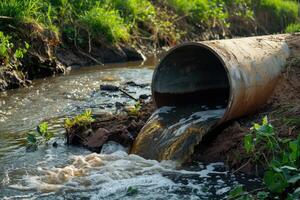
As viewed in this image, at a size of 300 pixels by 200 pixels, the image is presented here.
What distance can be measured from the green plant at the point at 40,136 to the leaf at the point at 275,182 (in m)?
3.17

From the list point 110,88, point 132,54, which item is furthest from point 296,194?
point 132,54

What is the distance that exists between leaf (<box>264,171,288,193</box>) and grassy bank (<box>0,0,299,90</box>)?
6310 millimetres

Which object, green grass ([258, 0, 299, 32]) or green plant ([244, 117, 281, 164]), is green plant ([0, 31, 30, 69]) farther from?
green grass ([258, 0, 299, 32])

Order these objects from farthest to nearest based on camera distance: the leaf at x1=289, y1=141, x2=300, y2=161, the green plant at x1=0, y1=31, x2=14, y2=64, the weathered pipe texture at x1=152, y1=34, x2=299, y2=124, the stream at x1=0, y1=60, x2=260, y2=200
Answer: the green plant at x1=0, y1=31, x2=14, y2=64 < the weathered pipe texture at x1=152, y1=34, x2=299, y2=124 < the stream at x1=0, y1=60, x2=260, y2=200 < the leaf at x1=289, y1=141, x2=300, y2=161

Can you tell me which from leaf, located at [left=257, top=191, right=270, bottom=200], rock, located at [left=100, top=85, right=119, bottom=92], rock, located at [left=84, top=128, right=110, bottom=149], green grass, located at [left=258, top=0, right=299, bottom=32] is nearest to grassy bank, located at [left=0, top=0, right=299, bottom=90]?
green grass, located at [left=258, top=0, right=299, bottom=32]

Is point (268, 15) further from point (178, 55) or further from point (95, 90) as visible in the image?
point (178, 55)

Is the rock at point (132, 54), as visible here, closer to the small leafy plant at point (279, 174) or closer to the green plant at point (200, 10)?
the green plant at point (200, 10)

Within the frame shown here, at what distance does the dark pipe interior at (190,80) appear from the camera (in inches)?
273

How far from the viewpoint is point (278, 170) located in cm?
428

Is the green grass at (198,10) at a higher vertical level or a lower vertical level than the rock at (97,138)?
higher

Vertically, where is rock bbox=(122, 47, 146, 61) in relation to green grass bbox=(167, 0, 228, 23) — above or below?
below

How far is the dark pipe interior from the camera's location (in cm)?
693

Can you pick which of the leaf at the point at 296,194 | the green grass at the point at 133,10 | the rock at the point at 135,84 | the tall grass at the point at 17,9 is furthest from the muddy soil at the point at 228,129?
the green grass at the point at 133,10

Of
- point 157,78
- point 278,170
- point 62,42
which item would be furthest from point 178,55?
point 62,42
